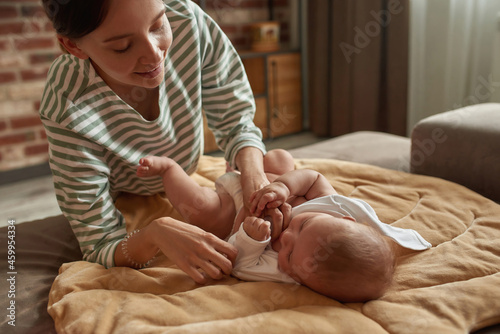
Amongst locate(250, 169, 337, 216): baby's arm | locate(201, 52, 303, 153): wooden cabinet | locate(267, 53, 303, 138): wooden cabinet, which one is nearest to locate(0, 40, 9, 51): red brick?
locate(201, 52, 303, 153): wooden cabinet

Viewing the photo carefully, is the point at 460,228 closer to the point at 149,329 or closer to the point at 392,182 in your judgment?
the point at 392,182

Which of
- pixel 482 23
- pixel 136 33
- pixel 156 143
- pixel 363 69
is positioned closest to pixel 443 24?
pixel 482 23

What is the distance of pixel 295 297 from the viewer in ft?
2.95

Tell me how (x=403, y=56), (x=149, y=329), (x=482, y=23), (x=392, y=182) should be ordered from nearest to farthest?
(x=149, y=329)
(x=392, y=182)
(x=482, y=23)
(x=403, y=56)

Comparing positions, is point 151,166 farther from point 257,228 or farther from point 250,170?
point 257,228

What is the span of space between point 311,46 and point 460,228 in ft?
8.73

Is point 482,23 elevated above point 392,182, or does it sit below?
above

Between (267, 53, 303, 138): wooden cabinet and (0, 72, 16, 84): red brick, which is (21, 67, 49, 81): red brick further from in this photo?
(267, 53, 303, 138): wooden cabinet

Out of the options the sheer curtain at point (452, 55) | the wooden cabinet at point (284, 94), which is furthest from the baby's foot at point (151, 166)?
the wooden cabinet at point (284, 94)

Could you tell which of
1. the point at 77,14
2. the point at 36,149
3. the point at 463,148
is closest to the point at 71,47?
the point at 77,14

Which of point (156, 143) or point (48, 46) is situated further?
point (48, 46)

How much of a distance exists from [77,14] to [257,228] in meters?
0.55

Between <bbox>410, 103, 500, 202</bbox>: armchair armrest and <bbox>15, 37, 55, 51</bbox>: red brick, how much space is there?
2.37 m

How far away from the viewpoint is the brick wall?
8.99 feet
